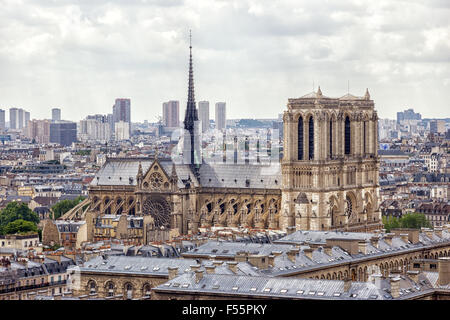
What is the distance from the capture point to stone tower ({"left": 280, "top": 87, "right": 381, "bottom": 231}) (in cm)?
12600

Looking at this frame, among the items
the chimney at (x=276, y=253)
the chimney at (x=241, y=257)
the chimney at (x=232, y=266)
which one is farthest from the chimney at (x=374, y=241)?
the chimney at (x=232, y=266)

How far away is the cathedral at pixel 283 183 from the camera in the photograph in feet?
415

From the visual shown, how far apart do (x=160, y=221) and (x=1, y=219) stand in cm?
2148

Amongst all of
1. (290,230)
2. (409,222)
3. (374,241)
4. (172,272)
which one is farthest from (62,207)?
(172,272)

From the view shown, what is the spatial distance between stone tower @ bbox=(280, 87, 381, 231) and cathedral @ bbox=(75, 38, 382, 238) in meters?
0.09

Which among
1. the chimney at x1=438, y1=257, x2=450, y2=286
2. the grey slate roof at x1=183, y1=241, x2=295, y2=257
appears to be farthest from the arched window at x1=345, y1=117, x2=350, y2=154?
the chimney at x1=438, y1=257, x2=450, y2=286

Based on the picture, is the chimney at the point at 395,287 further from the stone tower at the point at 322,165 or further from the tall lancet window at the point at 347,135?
the tall lancet window at the point at 347,135

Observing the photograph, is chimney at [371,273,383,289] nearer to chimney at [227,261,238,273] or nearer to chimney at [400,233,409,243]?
chimney at [227,261,238,273]

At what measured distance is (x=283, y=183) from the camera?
128m

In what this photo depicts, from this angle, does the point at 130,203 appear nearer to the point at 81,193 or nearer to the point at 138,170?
the point at 138,170

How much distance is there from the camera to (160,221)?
132m

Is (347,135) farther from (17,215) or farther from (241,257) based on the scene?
(241,257)

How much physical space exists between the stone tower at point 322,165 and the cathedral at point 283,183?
0.09 m

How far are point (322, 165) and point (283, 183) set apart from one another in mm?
3969
